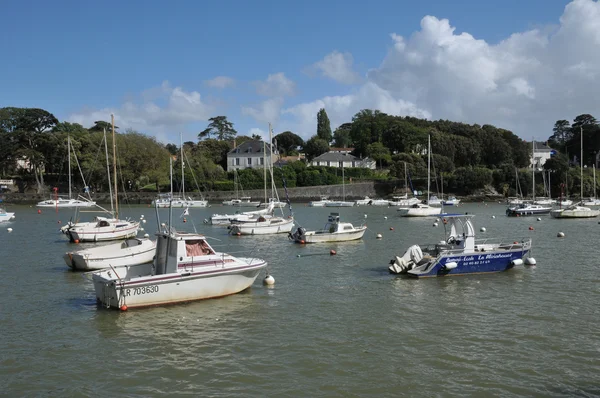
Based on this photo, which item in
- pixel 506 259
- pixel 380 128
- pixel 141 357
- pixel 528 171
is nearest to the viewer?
pixel 141 357

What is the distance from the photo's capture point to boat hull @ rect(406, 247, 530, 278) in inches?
1025

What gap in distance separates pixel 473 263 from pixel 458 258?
1058 millimetres

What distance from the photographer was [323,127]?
172 metres

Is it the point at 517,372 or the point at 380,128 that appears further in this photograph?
the point at 380,128

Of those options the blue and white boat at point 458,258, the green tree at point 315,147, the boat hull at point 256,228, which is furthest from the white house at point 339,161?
the blue and white boat at point 458,258

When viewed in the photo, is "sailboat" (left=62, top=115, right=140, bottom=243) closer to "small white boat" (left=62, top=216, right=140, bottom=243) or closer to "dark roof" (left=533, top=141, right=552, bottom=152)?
"small white boat" (left=62, top=216, right=140, bottom=243)

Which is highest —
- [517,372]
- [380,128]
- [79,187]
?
[380,128]

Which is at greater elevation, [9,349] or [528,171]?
[528,171]

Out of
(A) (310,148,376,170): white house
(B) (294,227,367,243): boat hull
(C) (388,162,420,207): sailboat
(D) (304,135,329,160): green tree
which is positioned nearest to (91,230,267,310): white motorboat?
(B) (294,227,367,243): boat hull

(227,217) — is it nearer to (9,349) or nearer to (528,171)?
(9,349)

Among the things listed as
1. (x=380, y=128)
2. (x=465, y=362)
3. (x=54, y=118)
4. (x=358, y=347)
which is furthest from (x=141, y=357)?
(x=380, y=128)

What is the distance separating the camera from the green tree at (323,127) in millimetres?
171625

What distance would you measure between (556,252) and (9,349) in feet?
107

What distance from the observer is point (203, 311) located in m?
20.2
